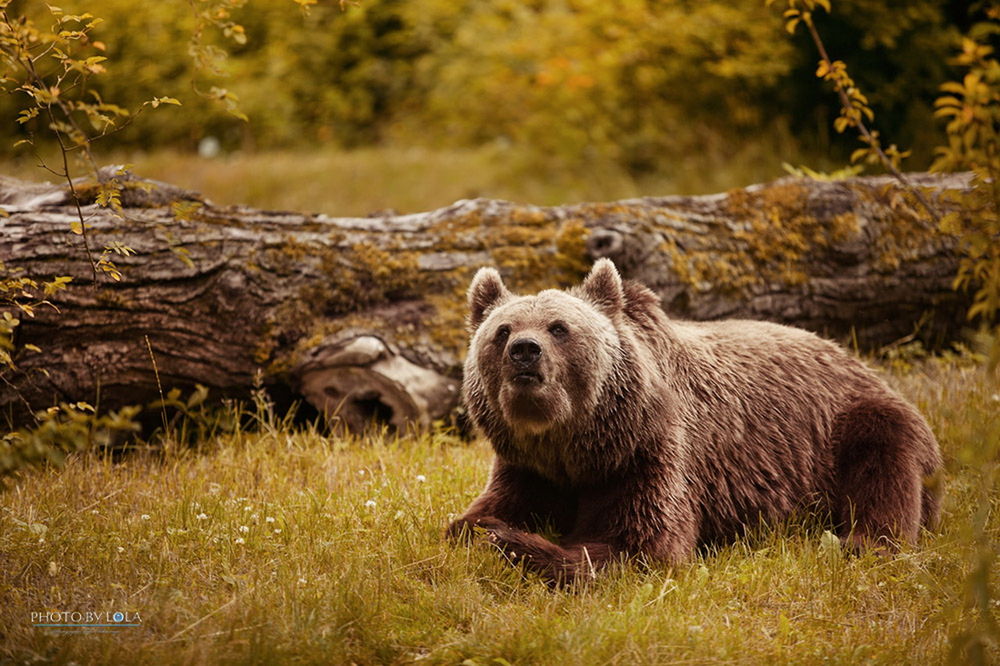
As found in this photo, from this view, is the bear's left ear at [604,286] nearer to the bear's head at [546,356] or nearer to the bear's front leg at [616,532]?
the bear's head at [546,356]

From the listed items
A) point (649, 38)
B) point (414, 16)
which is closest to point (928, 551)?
point (649, 38)

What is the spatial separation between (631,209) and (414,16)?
569 inches

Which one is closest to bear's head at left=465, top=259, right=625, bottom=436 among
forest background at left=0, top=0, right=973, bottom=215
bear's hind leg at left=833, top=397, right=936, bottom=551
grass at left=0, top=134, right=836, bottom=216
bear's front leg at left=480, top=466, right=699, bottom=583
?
bear's front leg at left=480, top=466, right=699, bottom=583

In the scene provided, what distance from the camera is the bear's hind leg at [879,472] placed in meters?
4.91

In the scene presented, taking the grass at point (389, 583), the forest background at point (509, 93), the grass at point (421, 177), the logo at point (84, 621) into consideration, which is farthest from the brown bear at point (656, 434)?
the grass at point (421, 177)

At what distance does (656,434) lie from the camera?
15.7 feet

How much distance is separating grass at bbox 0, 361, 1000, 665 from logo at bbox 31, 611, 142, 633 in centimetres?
6

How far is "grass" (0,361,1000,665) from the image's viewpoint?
11.7 ft

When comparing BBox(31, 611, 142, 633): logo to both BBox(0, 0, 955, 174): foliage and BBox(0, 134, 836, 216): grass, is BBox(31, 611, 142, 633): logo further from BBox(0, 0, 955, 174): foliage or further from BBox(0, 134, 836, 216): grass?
BBox(0, 134, 836, 216): grass

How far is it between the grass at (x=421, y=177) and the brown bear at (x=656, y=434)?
7116mm

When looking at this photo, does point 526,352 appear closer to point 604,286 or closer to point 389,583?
point 604,286

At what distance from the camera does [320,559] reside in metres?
4.40

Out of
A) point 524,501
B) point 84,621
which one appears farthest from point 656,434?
point 84,621

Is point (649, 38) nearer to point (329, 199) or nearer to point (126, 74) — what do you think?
point (329, 199)
